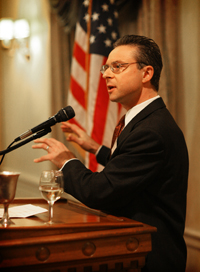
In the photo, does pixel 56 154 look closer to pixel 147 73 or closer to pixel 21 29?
pixel 147 73

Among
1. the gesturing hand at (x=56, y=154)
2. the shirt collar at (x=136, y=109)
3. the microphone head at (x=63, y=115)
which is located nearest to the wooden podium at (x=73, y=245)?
the gesturing hand at (x=56, y=154)

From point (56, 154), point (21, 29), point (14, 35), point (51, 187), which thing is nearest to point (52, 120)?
point (56, 154)

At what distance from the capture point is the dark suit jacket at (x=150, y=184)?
1.31 m

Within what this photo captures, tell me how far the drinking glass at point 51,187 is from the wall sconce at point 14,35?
4.21 meters

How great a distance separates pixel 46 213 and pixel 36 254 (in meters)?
0.31

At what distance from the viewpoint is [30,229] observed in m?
1.04

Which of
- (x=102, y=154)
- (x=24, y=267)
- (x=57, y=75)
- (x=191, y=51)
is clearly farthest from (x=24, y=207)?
(x=57, y=75)

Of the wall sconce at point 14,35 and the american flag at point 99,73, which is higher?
the wall sconce at point 14,35

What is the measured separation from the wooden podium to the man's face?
2.19ft

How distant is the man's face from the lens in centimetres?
164

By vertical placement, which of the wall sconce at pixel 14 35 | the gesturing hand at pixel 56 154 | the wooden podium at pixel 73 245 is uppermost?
the wall sconce at pixel 14 35

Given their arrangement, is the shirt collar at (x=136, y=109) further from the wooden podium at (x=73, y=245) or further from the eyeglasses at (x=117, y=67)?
the wooden podium at (x=73, y=245)

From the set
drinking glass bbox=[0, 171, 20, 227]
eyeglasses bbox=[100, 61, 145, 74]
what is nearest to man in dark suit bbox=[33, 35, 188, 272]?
eyeglasses bbox=[100, 61, 145, 74]

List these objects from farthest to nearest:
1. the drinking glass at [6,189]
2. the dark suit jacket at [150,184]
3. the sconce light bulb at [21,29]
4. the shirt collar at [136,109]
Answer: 1. the sconce light bulb at [21,29]
2. the shirt collar at [136,109]
3. the dark suit jacket at [150,184]
4. the drinking glass at [6,189]
